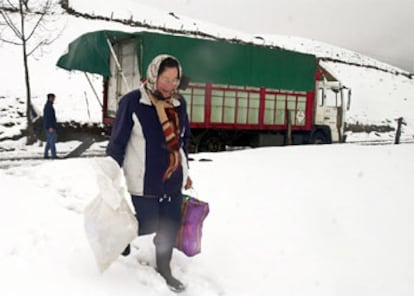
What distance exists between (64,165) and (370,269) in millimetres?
→ 5162

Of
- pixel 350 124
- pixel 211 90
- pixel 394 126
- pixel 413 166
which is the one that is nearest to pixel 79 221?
pixel 413 166

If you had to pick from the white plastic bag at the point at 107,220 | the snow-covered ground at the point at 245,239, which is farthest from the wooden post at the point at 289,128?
the white plastic bag at the point at 107,220

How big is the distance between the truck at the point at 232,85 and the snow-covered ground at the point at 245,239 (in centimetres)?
466

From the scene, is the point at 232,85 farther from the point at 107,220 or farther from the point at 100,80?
the point at 100,80

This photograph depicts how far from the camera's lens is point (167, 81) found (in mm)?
3301

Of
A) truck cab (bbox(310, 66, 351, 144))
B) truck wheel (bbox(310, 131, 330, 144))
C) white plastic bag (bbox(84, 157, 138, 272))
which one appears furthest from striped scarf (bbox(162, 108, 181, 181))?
truck wheel (bbox(310, 131, 330, 144))

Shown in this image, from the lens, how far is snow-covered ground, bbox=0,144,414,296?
346cm

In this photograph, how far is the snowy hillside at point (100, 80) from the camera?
19.2 meters

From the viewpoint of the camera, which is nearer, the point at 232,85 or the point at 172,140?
the point at 172,140

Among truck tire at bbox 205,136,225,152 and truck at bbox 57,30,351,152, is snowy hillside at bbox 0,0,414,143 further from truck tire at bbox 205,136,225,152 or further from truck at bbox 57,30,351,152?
truck tire at bbox 205,136,225,152

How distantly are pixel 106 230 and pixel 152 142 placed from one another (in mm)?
727

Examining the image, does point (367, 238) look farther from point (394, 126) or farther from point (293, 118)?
point (394, 126)

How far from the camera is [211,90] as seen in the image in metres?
12.5

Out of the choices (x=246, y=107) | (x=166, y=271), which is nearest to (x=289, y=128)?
(x=246, y=107)
